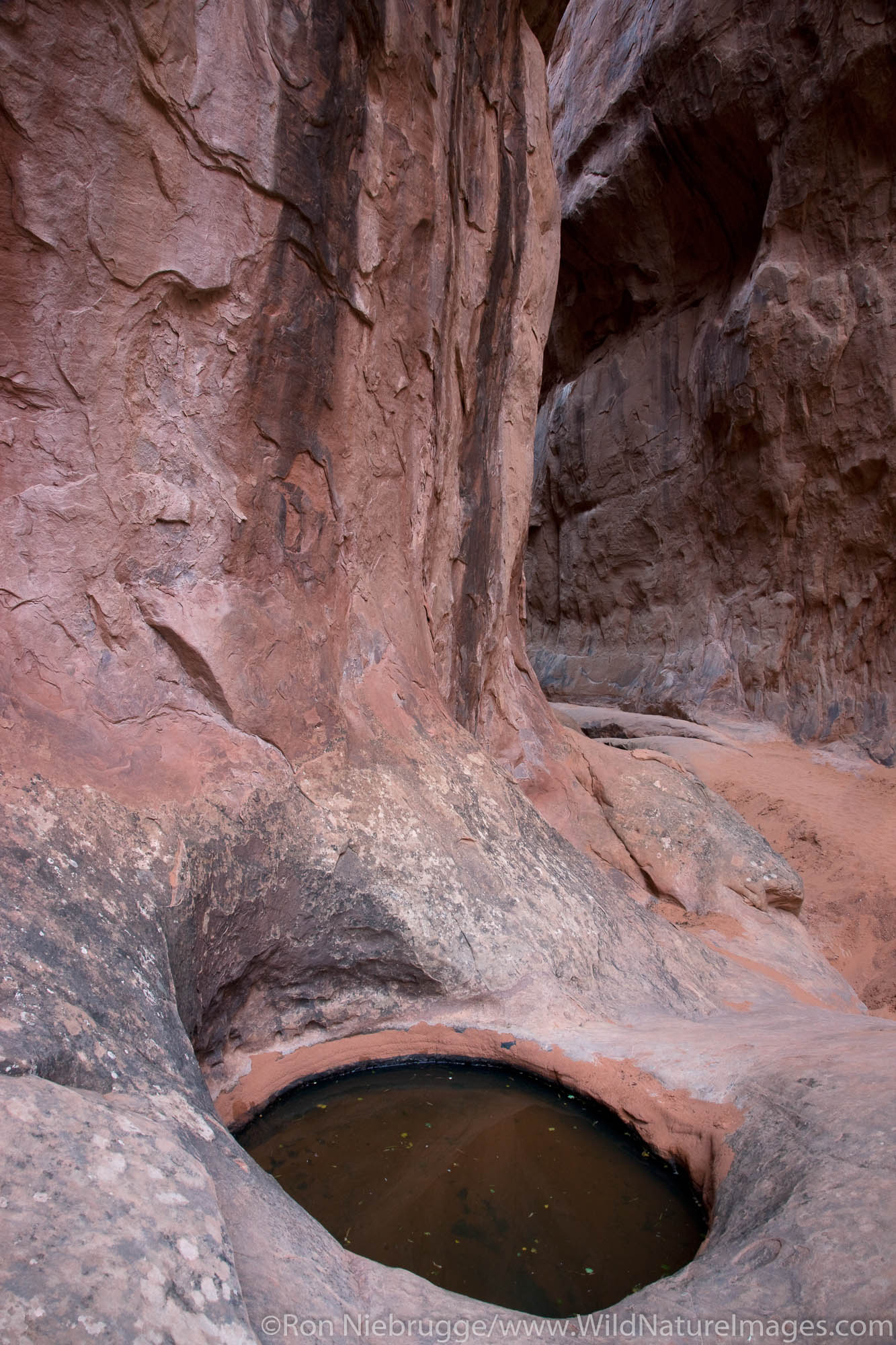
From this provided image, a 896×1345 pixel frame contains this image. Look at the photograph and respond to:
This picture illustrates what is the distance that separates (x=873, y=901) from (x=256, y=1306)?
22.2 ft

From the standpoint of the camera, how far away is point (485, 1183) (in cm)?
314

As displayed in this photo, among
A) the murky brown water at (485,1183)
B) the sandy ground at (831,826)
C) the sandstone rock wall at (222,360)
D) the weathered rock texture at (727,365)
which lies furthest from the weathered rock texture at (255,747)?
the weathered rock texture at (727,365)

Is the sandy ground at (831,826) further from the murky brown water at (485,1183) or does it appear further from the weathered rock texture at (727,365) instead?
the murky brown water at (485,1183)

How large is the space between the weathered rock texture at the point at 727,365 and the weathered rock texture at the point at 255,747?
294 inches

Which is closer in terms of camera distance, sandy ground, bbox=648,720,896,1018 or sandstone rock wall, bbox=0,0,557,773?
sandstone rock wall, bbox=0,0,557,773

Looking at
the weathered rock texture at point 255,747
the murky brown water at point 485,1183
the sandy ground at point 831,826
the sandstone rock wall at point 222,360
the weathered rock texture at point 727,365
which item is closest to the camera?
the weathered rock texture at point 255,747

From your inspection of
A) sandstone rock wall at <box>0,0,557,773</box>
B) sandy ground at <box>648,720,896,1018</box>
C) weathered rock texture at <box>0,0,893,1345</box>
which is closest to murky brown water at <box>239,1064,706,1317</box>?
weathered rock texture at <box>0,0,893,1345</box>

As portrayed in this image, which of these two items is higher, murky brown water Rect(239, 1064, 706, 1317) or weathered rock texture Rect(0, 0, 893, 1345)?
weathered rock texture Rect(0, 0, 893, 1345)

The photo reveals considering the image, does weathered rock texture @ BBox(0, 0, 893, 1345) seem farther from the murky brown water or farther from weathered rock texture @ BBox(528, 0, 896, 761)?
weathered rock texture @ BBox(528, 0, 896, 761)

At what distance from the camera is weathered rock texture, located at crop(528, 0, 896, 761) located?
37.0ft

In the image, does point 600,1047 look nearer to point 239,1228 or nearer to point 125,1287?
point 239,1228

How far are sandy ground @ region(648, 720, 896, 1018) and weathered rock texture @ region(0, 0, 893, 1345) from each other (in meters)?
1.37

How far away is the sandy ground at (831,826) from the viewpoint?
677 cm

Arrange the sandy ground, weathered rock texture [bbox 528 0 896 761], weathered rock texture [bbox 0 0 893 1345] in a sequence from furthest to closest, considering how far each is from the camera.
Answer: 1. weathered rock texture [bbox 528 0 896 761]
2. the sandy ground
3. weathered rock texture [bbox 0 0 893 1345]
